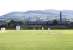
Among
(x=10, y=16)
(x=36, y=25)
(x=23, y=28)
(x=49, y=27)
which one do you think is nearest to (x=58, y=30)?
(x=49, y=27)

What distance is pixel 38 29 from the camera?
5473 mm

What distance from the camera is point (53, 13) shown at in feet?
17.1

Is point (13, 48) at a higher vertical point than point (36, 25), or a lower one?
lower

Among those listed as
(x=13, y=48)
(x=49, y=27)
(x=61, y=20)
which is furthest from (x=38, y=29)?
(x=13, y=48)

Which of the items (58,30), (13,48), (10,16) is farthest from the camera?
(58,30)

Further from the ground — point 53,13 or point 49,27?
point 53,13

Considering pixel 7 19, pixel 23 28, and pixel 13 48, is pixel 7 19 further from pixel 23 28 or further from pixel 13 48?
pixel 13 48

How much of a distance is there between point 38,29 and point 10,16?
3.12 feet

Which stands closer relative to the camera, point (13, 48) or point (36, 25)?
point (13, 48)

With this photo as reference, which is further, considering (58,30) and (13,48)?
(58,30)

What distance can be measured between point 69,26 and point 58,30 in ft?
1.24

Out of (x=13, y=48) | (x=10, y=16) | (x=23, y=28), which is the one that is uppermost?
(x=10, y=16)

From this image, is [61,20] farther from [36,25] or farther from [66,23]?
[36,25]

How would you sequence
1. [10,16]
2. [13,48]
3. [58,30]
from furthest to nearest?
[58,30] < [10,16] < [13,48]
